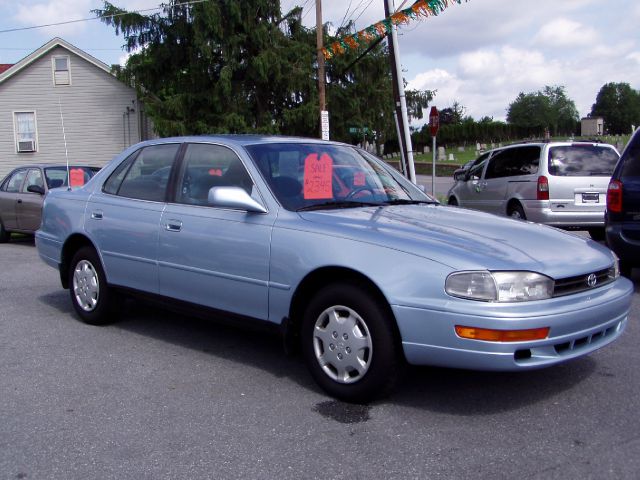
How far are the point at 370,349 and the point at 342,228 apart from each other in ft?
2.39

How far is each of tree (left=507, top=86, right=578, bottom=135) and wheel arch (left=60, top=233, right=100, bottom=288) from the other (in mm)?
122344

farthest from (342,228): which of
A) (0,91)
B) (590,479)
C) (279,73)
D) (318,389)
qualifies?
(0,91)

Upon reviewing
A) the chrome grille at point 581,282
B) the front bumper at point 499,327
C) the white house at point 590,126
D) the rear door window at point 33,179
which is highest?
the white house at point 590,126

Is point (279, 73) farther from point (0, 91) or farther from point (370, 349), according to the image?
point (370, 349)

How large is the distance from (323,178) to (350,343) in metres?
1.29

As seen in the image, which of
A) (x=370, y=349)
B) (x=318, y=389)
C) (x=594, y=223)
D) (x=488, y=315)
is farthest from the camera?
(x=594, y=223)

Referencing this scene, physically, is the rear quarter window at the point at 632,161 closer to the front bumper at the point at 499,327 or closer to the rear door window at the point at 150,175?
the front bumper at the point at 499,327

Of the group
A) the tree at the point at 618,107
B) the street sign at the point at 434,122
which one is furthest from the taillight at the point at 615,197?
the tree at the point at 618,107

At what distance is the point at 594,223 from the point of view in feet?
36.2

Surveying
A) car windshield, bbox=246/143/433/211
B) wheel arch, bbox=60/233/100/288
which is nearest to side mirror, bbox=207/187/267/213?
car windshield, bbox=246/143/433/211

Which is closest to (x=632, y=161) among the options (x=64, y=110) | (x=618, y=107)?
(x=64, y=110)

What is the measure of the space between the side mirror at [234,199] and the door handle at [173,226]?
633 mm

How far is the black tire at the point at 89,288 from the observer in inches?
229

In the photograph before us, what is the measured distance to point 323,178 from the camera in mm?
4734
